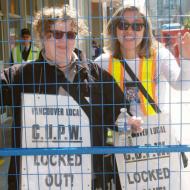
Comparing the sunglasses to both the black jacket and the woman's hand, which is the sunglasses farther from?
the woman's hand

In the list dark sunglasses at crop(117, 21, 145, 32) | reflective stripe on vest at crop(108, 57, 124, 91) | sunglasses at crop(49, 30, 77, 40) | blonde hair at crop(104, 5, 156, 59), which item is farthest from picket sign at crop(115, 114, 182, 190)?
sunglasses at crop(49, 30, 77, 40)

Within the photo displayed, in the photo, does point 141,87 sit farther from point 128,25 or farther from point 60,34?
point 60,34

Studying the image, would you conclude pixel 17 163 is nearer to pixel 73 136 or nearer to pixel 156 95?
pixel 73 136

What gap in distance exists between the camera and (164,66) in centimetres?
248

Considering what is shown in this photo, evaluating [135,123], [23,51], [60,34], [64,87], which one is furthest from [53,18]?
[23,51]

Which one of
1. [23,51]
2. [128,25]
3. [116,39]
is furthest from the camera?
[23,51]

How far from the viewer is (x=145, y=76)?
95.0 inches

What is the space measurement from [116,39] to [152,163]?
76 centimetres

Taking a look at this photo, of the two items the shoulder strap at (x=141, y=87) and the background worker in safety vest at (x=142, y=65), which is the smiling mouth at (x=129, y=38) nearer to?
the background worker in safety vest at (x=142, y=65)

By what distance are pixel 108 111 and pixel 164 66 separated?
432 millimetres

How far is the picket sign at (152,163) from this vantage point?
93.6 inches

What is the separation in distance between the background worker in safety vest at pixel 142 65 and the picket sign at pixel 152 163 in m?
0.03

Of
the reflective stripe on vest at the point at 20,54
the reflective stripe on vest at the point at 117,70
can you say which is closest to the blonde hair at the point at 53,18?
the reflective stripe on vest at the point at 20,54

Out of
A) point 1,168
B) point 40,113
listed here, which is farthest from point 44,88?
point 1,168
